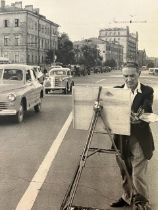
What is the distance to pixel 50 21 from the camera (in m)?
8.73

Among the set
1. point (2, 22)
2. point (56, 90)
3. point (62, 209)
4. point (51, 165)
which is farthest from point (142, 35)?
point (56, 90)

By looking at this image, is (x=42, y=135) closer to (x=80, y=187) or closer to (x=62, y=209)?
(x=80, y=187)

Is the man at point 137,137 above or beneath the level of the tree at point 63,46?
beneath

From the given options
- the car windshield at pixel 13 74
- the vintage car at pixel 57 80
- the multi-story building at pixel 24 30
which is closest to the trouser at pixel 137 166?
the multi-story building at pixel 24 30

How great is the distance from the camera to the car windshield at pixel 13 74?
12.6 metres

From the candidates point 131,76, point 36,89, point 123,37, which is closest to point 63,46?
point 36,89

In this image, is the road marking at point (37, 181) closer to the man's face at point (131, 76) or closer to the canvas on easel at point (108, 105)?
the canvas on easel at point (108, 105)

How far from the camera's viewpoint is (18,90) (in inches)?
468

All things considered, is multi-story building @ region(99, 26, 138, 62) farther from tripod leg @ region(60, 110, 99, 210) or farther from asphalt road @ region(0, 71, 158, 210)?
tripod leg @ region(60, 110, 99, 210)

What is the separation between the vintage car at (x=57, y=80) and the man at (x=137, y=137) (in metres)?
18.6

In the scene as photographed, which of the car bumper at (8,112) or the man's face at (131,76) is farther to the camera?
the car bumper at (8,112)

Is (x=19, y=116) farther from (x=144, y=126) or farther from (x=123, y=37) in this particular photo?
(x=144, y=126)

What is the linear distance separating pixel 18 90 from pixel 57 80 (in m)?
11.2

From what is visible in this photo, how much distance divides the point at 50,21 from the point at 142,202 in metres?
5.10
